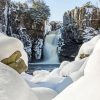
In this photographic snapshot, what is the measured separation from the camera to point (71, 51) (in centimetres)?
474

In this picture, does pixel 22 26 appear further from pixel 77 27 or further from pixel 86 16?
pixel 86 16

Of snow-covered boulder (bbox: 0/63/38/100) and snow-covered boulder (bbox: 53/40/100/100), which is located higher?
snow-covered boulder (bbox: 53/40/100/100)

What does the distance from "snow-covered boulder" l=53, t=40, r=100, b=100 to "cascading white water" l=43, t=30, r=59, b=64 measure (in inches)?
173

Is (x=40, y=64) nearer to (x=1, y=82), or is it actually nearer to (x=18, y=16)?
(x=18, y=16)

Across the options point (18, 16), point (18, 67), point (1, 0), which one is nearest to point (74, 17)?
point (18, 16)

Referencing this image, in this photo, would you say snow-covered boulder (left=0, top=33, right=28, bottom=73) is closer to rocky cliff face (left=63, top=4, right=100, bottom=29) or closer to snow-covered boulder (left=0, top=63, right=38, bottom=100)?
snow-covered boulder (left=0, top=63, right=38, bottom=100)

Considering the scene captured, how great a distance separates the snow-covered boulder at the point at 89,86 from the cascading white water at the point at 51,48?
440 centimetres

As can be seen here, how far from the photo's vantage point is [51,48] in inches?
191

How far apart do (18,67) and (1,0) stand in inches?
174

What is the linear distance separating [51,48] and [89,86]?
4597mm

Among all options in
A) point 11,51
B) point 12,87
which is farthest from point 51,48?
A: point 12,87

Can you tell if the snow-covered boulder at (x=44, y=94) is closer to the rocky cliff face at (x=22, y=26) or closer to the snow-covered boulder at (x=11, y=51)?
the snow-covered boulder at (x=11, y=51)

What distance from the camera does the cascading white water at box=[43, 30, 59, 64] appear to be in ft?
15.5

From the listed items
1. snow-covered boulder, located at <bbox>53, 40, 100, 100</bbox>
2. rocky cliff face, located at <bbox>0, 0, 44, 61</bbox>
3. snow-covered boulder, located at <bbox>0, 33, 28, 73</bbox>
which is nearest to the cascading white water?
rocky cliff face, located at <bbox>0, 0, 44, 61</bbox>
